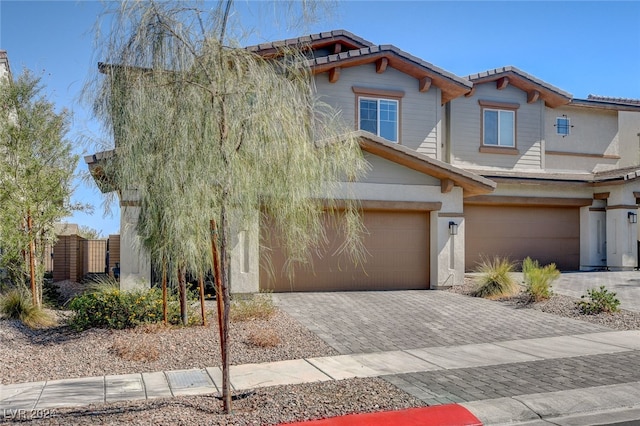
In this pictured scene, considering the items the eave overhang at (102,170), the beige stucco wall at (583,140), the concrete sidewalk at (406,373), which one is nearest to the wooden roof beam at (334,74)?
the eave overhang at (102,170)

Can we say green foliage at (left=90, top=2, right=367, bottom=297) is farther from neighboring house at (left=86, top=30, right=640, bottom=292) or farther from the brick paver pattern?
neighboring house at (left=86, top=30, right=640, bottom=292)

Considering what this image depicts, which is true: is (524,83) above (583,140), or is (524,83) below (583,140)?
above

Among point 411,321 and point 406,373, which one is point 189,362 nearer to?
point 406,373

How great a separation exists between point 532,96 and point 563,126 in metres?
2.77

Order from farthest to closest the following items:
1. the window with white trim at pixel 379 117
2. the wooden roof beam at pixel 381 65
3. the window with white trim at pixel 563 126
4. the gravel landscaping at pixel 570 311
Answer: the window with white trim at pixel 563 126, the window with white trim at pixel 379 117, the wooden roof beam at pixel 381 65, the gravel landscaping at pixel 570 311

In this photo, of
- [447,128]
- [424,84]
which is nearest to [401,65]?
[424,84]

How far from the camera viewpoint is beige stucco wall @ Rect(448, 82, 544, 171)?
810 inches

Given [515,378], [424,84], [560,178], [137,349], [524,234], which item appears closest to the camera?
[515,378]

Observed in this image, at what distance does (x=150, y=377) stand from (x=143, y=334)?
2.02 meters

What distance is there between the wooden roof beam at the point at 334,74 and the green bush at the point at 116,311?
995cm

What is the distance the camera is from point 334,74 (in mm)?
17703

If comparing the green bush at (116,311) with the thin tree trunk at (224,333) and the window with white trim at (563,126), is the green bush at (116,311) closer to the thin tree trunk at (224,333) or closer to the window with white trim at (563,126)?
the thin tree trunk at (224,333)

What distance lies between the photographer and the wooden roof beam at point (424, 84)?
61.3ft

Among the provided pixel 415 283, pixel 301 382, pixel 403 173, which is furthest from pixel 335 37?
pixel 301 382
